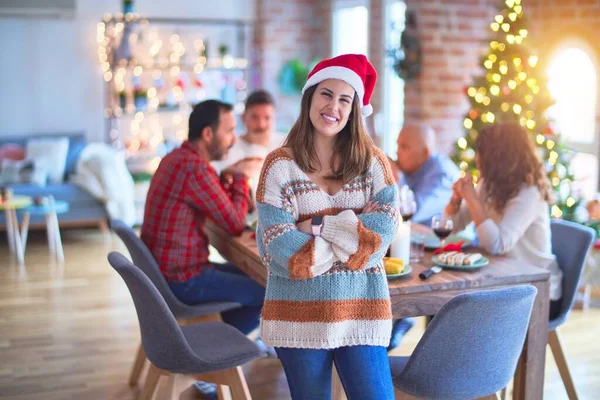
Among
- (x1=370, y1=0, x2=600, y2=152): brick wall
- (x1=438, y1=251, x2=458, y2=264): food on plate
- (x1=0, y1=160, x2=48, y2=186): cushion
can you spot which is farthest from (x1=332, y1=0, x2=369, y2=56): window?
(x1=438, y1=251, x2=458, y2=264): food on plate

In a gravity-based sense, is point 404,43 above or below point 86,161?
above

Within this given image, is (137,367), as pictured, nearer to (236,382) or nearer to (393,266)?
(236,382)

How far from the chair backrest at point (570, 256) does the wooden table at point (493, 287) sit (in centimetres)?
38

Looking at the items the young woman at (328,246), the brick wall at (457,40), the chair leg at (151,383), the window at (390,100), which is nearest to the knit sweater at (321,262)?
the young woman at (328,246)

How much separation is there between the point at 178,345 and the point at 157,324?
0.31 ft

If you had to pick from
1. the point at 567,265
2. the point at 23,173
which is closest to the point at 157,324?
the point at 567,265

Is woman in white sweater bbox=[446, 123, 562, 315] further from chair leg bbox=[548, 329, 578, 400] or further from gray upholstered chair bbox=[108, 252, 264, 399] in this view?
gray upholstered chair bbox=[108, 252, 264, 399]

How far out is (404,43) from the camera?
615 cm

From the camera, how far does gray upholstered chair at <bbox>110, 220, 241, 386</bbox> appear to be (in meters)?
3.17

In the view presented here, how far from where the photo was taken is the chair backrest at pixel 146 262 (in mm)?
3166

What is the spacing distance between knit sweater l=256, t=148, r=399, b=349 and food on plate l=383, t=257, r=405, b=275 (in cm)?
50

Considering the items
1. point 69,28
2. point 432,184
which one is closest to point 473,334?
point 432,184

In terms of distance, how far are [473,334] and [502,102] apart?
300cm

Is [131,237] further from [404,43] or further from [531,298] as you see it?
[404,43]
